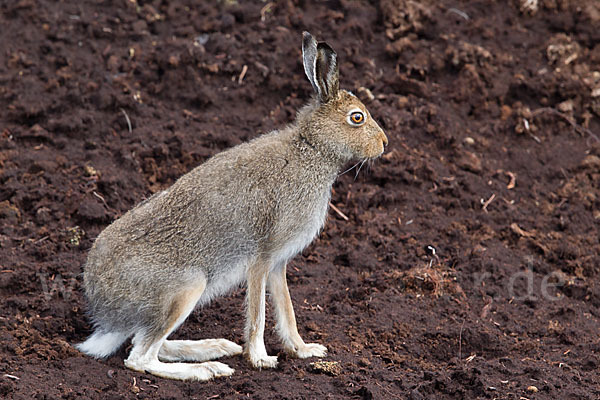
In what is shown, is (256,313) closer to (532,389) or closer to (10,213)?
(532,389)

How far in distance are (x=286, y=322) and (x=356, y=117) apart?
174cm

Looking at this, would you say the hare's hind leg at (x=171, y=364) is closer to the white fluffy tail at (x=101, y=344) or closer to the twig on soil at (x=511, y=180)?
the white fluffy tail at (x=101, y=344)

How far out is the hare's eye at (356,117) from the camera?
6.16 metres

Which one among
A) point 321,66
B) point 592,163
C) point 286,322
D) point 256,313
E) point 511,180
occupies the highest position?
point 321,66

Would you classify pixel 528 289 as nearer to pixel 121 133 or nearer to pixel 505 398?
pixel 505 398

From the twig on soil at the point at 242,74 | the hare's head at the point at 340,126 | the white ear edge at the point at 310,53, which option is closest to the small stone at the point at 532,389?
the hare's head at the point at 340,126

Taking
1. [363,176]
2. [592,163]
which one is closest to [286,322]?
[363,176]

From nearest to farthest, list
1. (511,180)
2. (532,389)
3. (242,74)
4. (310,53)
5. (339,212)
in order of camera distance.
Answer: (532,389) → (310,53) → (339,212) → (511,180) → (242,74)

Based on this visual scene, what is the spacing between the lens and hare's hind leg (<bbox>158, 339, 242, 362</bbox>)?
20.3 feet

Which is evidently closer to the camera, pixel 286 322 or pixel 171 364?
pixel 171 364

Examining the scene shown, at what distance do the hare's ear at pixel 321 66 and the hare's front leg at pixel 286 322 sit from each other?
1.45 meters

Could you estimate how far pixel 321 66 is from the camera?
6.00m

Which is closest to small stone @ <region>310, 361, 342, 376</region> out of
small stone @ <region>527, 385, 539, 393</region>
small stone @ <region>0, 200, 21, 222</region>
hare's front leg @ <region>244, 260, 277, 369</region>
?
hare's front leg @ <region>244, 260, 277, 369</region>

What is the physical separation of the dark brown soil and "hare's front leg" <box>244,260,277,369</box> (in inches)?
7.2
